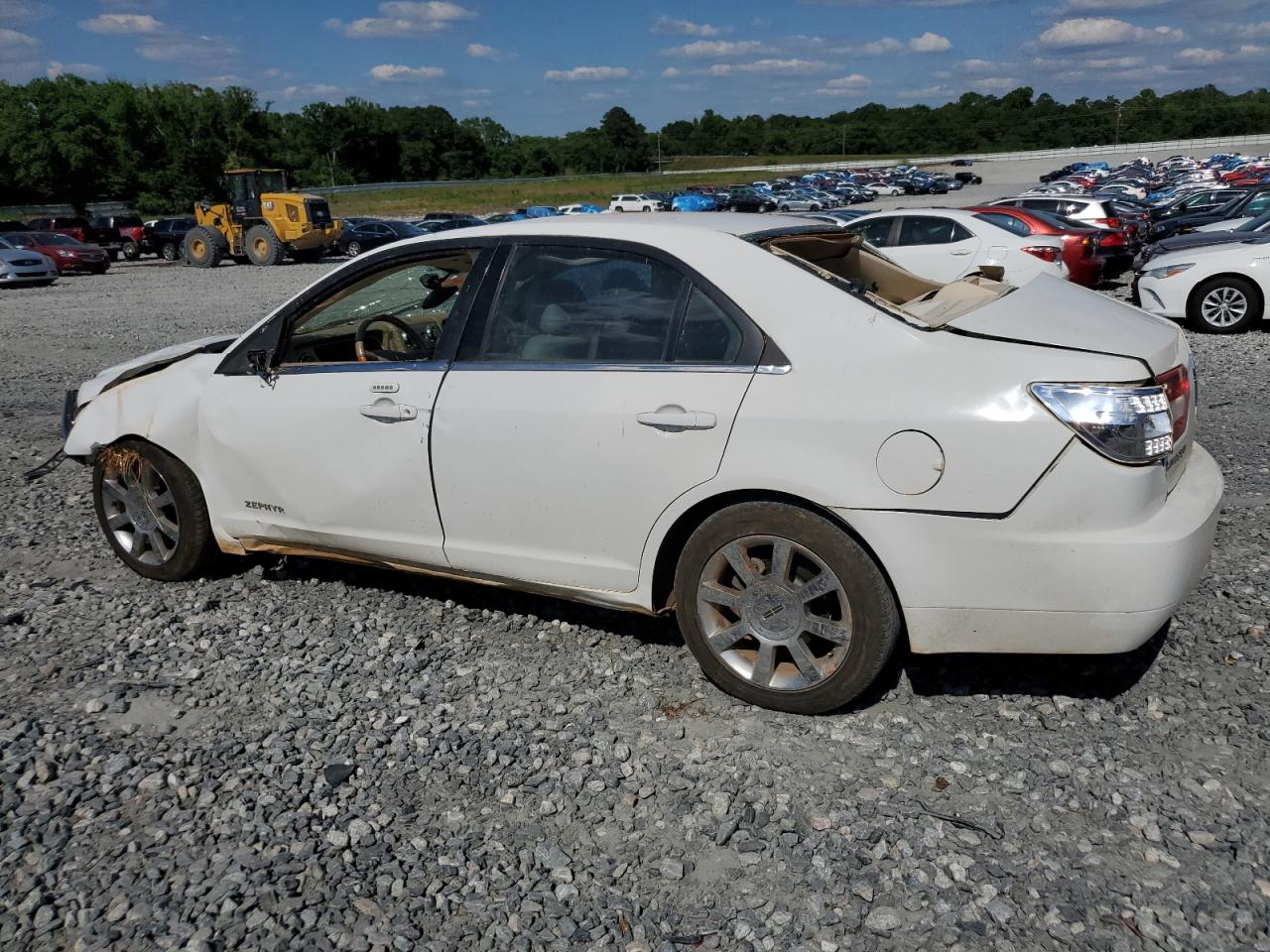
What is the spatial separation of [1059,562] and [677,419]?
4.02 feet

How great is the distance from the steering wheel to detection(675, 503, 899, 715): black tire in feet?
5.02

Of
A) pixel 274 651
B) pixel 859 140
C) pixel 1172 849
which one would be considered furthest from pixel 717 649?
pixel 859 140

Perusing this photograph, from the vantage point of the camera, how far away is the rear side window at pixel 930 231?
14.3 meters

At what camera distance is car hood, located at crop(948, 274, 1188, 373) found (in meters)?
3.17

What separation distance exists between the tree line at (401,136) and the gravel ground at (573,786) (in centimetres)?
7803

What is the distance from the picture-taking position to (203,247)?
3262cm

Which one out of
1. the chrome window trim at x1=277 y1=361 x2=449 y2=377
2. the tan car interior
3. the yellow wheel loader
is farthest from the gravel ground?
the yellow wheel loader

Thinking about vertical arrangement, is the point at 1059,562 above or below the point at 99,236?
above

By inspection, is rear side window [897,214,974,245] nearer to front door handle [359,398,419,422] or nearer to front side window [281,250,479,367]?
front side window [281,250,479,367]

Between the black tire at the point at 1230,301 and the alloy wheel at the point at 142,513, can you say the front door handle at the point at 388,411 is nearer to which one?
the alloy wheel at the point at 142,513

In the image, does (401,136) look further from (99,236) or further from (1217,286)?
(1217,286)

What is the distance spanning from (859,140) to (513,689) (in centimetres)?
15597

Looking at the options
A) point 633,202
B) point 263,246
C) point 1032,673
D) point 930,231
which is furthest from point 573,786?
point 633,202

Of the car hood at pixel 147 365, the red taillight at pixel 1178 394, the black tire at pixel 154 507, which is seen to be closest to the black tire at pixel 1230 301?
the red taillight at pixel 1178 394
